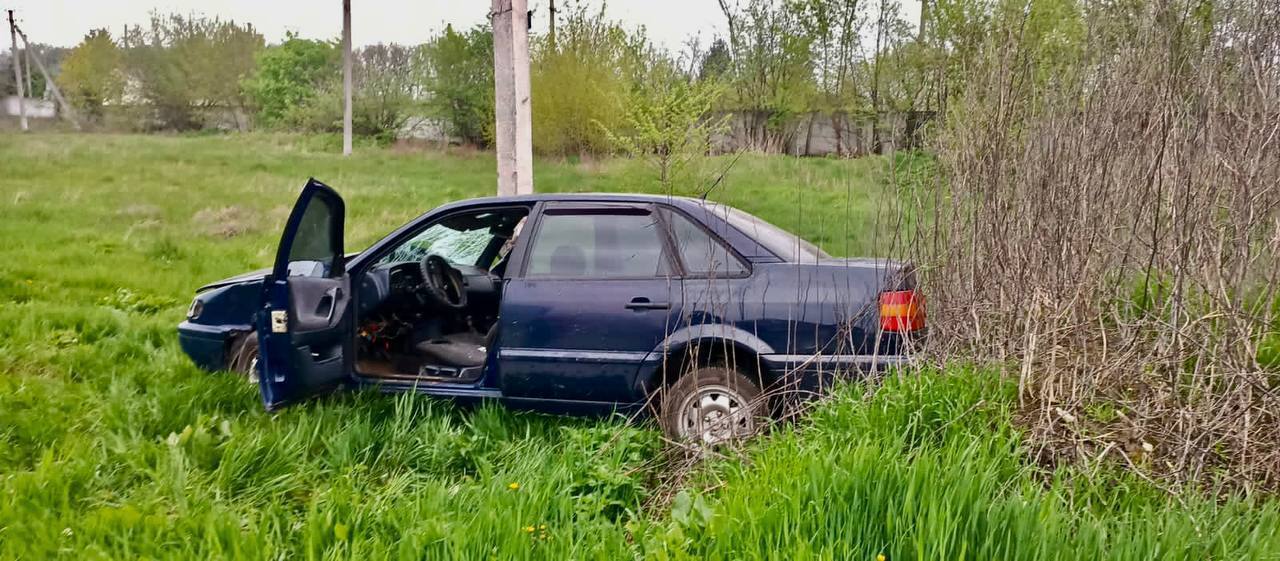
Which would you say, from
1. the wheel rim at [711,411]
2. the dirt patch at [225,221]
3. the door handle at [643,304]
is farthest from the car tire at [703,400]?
the dirt patch at [225,221]

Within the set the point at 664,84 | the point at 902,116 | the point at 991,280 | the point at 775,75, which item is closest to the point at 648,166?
the point at 664,84

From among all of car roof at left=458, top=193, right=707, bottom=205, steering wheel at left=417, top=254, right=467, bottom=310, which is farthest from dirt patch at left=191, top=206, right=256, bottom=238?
car roof at left=458, top=193, right=707, bottom=205

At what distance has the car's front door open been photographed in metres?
3.53

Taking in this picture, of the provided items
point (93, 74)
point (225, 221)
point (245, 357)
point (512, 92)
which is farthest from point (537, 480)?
point (93, 74)

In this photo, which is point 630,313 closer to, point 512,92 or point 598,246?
point 598,246

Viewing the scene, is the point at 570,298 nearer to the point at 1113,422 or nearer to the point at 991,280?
the point at 991,280

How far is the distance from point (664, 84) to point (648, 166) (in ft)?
4.31

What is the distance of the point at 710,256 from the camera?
3.55 m

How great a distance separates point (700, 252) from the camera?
11.9 ft

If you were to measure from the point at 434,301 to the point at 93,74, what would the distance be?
11.8m

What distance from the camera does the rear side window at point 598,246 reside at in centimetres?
368

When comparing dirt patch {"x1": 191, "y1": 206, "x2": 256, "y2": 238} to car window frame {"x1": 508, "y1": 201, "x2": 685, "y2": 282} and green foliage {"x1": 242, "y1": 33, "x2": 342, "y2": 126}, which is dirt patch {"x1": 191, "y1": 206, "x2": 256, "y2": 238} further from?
car window frame {"x1": 508, "y1": 201, "x2": 685, "y2": 282}

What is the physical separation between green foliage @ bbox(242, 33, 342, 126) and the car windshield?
13.2m

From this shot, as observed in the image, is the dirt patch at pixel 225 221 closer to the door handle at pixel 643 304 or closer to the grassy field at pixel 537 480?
the grassy field at pixel 537 480
